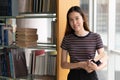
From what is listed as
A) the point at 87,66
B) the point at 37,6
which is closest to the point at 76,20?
the point at 87,66

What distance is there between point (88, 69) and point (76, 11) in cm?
58

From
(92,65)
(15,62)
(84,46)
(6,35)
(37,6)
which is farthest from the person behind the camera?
(6,35)

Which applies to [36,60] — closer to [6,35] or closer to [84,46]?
[6,35]

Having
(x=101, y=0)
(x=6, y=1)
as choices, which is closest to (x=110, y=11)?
(x=101, y=0)

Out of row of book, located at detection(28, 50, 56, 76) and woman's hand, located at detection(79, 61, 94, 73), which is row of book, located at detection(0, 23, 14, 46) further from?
woman's hand, located at detection(79, 61, 94, 73)

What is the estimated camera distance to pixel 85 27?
251 centimetres

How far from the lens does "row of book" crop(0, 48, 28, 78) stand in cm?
317

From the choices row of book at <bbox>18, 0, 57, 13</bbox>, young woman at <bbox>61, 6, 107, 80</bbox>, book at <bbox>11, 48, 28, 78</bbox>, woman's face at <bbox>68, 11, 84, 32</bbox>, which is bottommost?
book at <bbox>11, 48, 28, 78</bbox>

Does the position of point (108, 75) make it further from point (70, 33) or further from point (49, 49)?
point (70, 33)

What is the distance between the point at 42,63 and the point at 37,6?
0.70m

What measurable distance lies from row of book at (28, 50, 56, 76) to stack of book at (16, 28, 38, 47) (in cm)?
13

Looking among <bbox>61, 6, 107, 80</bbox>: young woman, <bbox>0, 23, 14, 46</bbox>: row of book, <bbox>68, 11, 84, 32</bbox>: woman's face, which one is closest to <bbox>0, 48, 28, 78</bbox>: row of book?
<bbox>0, 23, 14, 46</bbox>: row of book

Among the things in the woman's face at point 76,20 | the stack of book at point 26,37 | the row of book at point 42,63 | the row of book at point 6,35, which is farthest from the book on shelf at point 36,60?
the woman's face at point 76,20

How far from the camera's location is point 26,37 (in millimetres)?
3031
